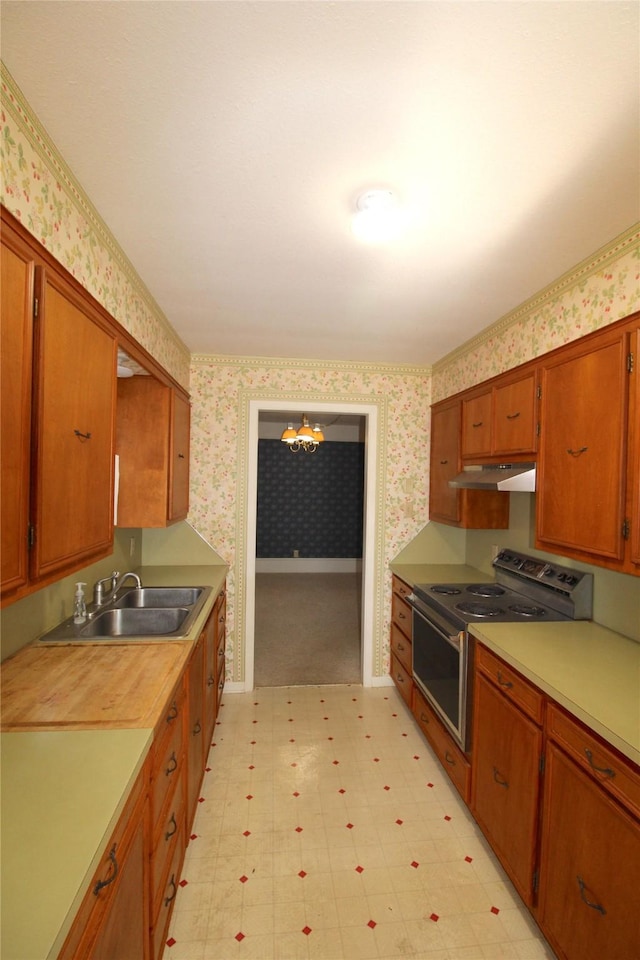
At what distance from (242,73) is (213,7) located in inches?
5.7

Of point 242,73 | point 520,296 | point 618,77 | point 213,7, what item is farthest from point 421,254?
point 213,7

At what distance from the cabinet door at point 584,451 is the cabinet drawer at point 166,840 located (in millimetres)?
1775

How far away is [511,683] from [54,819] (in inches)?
60.1

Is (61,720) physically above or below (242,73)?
below

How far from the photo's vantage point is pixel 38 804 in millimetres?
927

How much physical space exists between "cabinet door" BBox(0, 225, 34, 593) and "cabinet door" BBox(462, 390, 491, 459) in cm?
222

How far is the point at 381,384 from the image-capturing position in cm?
347

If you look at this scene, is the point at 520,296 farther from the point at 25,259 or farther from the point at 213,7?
the point at 25,259

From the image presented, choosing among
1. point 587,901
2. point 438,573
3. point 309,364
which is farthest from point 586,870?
point 309,364

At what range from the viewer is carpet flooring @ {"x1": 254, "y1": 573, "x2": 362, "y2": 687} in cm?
366

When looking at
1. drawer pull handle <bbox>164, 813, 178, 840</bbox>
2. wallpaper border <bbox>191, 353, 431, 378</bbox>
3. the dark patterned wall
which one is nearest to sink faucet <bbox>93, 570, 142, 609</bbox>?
drawer pull handle <bbox>164, 813, 178, 840</bbox>

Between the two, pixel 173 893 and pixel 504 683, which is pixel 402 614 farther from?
pixel 173 893

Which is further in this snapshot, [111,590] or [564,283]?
[111,590]

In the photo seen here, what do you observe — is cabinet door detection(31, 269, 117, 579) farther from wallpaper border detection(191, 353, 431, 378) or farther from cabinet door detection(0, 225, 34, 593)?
wallpaper border detection(191, 353, 431, 378)
